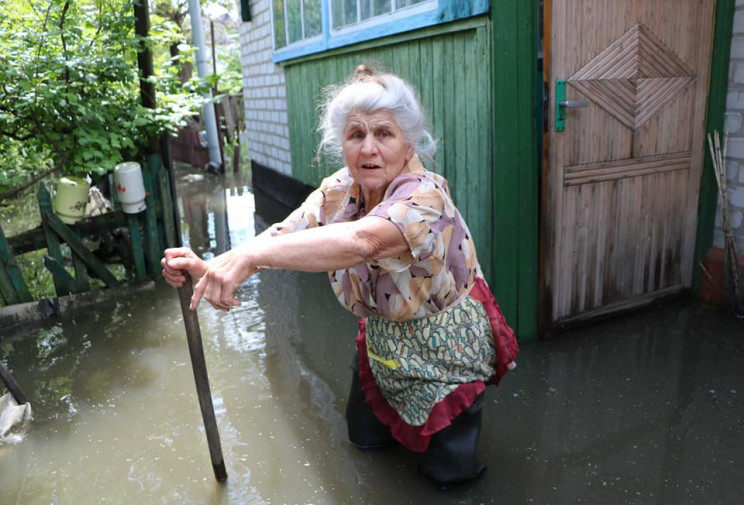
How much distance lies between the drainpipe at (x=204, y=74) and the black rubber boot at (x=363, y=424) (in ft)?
31.8

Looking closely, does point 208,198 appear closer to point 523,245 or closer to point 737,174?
point 523,245

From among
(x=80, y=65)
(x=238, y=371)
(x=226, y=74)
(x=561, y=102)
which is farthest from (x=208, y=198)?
(x=226, y=74)

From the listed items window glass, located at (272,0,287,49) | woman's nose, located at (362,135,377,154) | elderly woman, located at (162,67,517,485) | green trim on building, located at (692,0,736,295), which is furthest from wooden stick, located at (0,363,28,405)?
window glass, located at (272,0,287,49)

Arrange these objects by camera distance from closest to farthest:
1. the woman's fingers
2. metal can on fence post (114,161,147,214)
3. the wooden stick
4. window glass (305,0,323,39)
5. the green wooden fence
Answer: the woman's fingers, the wooden stick, the green wooden fence, metal can on fence post (114,161,147,214), window glass (305,0,323,39)

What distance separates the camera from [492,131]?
368 cm

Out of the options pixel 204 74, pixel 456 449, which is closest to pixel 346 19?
pixel 456 449

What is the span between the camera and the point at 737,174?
420cm

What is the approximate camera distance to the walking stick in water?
2.39 m

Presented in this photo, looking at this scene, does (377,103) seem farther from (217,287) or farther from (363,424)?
(363,424)

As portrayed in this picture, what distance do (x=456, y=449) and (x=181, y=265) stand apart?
1382mm

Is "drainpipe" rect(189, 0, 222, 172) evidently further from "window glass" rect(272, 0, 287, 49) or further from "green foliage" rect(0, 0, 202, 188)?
"green foliage" rect(0, 0, 202, 188)

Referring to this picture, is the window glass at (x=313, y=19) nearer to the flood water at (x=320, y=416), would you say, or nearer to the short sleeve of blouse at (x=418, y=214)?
the flood water at (x=320, y=416)

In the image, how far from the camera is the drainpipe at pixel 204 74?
11.9 metres

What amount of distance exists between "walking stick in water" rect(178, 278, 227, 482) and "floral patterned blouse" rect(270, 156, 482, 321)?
0.47 m
